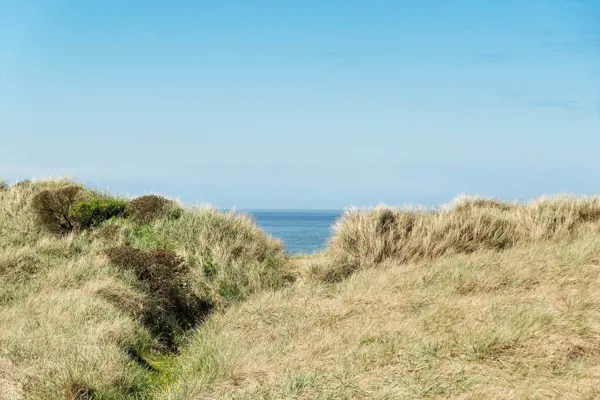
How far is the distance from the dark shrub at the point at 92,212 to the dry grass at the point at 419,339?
6828 millimetres

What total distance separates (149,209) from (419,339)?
34.7 ft

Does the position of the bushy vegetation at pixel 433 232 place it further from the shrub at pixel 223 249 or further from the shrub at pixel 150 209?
the shrub at pixel 150 209

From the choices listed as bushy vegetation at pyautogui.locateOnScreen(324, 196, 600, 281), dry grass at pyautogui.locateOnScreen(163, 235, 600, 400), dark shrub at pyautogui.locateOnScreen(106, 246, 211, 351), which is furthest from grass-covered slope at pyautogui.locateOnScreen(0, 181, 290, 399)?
bushy vegetation at pyautogui.locateOnScreen(324, 196, 600, 281)

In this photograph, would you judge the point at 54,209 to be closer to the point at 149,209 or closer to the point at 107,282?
the point at 149,209

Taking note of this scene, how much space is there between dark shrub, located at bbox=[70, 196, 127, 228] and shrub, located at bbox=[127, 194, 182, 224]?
482 mm

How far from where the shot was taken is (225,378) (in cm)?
745

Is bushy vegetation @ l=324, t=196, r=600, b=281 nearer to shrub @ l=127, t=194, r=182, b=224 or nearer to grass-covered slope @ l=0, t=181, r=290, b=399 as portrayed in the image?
grass-covered slope @ l=0, t=181, r=290, b=399

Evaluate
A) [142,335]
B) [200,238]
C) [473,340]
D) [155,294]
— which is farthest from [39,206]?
[473,340]

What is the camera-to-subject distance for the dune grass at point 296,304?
23.8 feet

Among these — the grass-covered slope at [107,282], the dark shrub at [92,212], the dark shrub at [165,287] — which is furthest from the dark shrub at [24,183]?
the dark shrub at [165,287]

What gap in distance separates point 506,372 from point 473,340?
30.0 inches

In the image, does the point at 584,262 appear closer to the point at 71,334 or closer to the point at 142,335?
the point at 142,335

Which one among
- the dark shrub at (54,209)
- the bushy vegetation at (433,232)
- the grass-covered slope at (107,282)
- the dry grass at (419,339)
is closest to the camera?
the dry grass at (419,339)

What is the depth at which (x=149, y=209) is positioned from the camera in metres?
17.2
